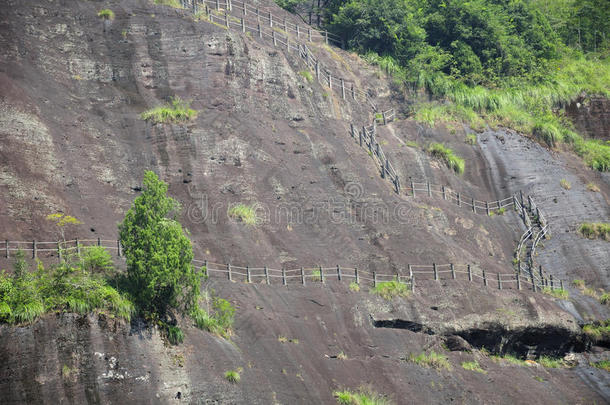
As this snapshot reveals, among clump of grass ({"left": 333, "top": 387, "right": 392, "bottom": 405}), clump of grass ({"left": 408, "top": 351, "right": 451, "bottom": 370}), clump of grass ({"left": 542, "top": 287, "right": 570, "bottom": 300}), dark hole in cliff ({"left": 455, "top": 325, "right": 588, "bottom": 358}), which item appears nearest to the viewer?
clump of grass ({"left": 333, "top": 387, "right": 392, "bottom": 405})

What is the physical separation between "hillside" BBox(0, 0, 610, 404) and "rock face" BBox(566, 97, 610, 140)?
19.0 feet

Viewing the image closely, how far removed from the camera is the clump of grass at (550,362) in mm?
39969

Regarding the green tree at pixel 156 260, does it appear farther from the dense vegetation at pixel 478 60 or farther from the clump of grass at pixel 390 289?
the dense vegetation at pixel 478 60

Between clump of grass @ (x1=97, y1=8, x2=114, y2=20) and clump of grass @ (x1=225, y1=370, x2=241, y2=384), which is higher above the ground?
clump of grass @ (x1=97, y1=8, x2=114, y2=20)

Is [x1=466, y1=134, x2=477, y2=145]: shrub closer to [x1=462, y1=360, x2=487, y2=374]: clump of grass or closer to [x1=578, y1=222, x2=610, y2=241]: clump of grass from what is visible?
[x1=578, y1=222, x2=610, y2=241]: clump of grass

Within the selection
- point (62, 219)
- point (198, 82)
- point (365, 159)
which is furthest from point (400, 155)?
point (62, 219)

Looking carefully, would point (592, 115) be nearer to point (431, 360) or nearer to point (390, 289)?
point (390, 289)

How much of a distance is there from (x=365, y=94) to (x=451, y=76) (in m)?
7.82

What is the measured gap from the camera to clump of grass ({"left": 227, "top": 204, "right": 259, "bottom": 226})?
39.4m

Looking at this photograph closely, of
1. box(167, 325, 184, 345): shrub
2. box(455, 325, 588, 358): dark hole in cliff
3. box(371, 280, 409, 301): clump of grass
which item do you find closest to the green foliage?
box(167, 325, 184, 345): shrub

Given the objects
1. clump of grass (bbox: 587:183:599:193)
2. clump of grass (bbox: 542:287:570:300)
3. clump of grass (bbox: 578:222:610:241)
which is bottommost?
clump of grass (bbox: 542:287:570:300)

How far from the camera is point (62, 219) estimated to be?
3425cm

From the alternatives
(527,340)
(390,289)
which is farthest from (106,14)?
(527,340)

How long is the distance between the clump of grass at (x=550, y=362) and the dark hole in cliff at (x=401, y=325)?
640cm
